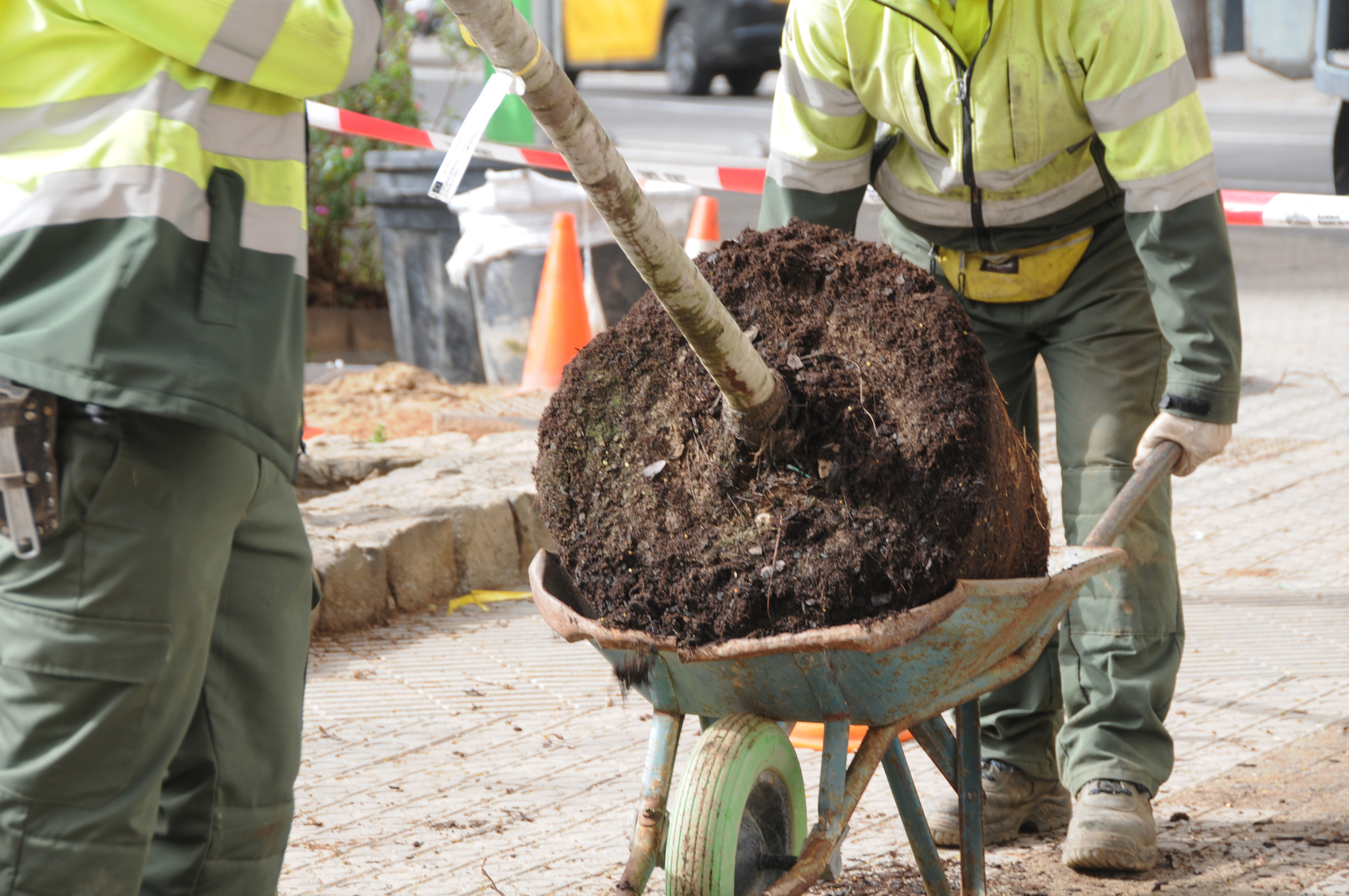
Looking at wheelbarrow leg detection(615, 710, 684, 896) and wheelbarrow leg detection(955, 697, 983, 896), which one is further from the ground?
wheelbarrow leg detection(615, 710, 684, 896)

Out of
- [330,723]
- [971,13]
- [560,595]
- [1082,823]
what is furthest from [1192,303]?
[330,723]

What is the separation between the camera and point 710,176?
17.3 feet

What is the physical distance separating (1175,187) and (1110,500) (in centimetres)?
66

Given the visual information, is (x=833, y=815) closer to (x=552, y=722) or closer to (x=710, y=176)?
(x=552, y=722)

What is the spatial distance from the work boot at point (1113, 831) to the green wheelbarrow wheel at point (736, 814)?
90 centimetres

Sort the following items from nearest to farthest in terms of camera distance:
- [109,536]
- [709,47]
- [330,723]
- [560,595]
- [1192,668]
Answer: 1. [109,536]
2. [560,595]
3. [330,723]
4. [1192,668]
5. [709,47]

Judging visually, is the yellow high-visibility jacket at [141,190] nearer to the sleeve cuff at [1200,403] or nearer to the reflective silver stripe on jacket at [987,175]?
the reflective silver stripe on jacket at [987,175]

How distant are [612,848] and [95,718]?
1.53 m

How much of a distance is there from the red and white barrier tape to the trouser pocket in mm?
2834

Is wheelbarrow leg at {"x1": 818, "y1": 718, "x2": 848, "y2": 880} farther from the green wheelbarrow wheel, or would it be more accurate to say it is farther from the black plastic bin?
the black plastic bin

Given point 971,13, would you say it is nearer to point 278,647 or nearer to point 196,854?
point 278,647

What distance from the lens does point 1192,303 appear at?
2.68 metres

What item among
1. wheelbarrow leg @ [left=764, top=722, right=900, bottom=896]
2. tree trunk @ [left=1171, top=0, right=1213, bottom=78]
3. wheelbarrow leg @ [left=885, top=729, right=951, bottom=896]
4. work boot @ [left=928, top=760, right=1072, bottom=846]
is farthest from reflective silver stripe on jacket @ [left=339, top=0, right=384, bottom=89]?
tree trunk @ [left=1171, top=0, right=1213, bottom=78]

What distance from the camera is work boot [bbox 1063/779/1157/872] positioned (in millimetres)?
2854
